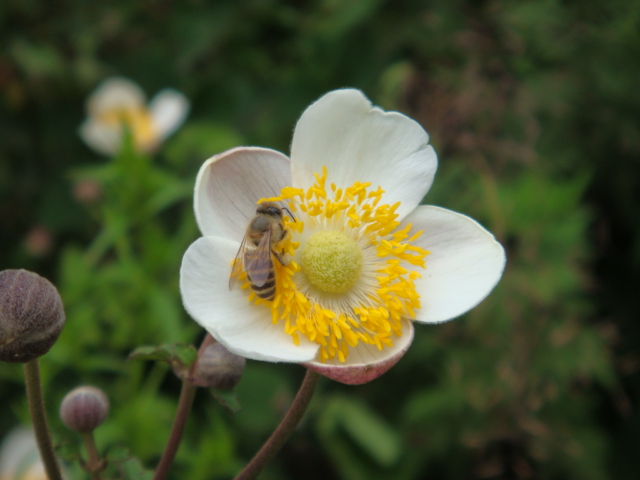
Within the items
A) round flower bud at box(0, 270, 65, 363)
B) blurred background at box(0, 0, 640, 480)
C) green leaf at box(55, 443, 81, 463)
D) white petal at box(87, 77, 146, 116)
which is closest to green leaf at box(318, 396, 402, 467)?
blurred background at box(0, 0, 640, 480)

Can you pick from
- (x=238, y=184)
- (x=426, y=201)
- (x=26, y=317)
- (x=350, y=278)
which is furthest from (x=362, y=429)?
(x=26, y=317)

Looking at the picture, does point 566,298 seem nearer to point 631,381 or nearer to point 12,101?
point 631,381

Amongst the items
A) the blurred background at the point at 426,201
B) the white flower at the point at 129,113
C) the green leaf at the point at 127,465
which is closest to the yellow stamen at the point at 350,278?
the green leaf at the point at 127,465

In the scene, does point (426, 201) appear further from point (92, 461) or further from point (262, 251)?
point (92, 461)

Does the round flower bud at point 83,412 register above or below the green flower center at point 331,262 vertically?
below

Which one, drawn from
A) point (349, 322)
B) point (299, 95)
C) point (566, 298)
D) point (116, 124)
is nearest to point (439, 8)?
point (299, 95)

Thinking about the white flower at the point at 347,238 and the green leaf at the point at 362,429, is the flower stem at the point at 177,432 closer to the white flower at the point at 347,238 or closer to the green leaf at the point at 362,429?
the white flower at the point at 347,238

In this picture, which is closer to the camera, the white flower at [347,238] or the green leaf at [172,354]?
the green leaf at [172,354]
